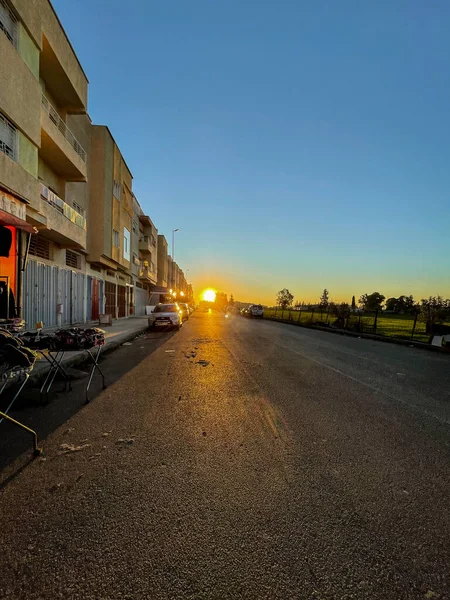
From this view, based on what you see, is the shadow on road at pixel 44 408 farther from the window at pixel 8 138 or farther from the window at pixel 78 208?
the window at pixel 78 208

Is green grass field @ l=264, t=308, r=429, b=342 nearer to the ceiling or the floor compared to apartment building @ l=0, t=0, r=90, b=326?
nearer to the floor

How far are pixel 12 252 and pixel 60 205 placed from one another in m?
4.75

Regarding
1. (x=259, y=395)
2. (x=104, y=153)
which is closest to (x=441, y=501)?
(x=259, y=395)

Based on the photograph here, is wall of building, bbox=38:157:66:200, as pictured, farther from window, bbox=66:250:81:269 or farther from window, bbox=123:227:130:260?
window, bbox=123:227:130:260

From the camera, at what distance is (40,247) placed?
15555mm

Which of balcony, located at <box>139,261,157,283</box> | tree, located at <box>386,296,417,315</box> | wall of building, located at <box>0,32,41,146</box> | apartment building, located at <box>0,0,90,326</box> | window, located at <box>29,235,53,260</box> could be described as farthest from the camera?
tree, located at <box>386,296,417,315</box>

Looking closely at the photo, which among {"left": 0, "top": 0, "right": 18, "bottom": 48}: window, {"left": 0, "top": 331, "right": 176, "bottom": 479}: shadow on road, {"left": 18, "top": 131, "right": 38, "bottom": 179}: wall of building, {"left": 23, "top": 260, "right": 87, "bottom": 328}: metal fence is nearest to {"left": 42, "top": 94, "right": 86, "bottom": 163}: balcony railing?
{"left": 18, "top": 131, "right": 38, "bottom": 179}: wall of building

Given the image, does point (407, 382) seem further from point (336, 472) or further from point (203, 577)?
point (203, 577)

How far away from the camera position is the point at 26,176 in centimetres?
1174

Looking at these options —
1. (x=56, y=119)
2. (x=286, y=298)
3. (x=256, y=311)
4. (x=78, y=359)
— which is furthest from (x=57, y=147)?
(x=286, y=298)

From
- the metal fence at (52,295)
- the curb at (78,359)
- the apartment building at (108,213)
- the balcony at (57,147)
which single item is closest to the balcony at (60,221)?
the metal fence at (52,295)

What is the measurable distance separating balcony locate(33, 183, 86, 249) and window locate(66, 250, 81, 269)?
1.20m

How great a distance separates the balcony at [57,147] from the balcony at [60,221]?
1777 millimetres

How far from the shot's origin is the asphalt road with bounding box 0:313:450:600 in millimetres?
1881
